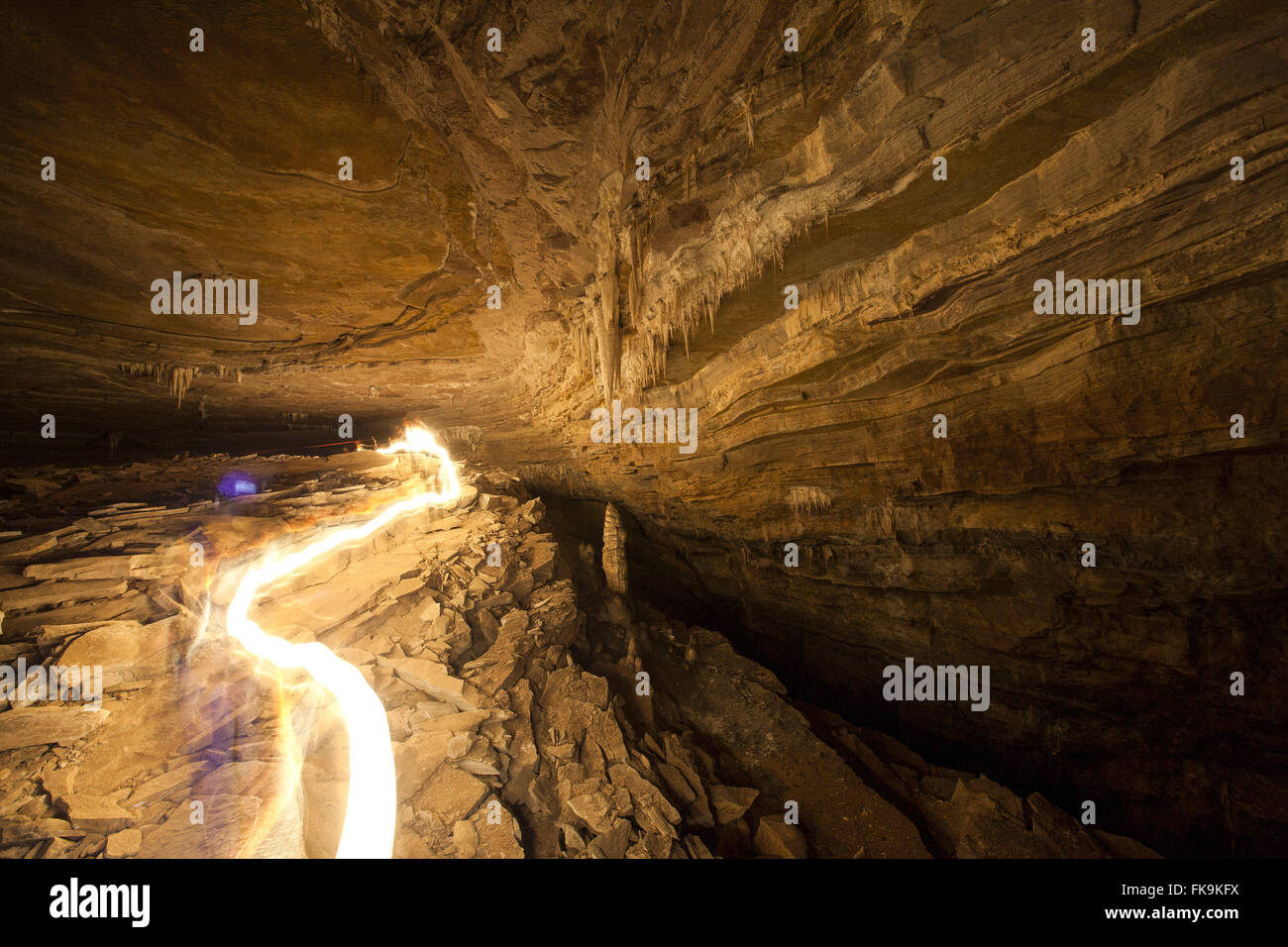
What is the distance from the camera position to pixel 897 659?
8945 millimetres

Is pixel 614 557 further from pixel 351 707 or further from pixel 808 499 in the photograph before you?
pixel 351 707

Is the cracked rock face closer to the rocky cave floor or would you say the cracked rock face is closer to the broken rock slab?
the rocky cave floor

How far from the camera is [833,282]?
5.77 metres

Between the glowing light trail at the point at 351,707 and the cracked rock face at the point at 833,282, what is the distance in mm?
870

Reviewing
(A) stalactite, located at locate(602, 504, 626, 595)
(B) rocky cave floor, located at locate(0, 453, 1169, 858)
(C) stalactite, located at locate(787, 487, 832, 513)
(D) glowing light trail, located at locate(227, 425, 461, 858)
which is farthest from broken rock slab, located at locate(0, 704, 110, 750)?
(C) stalactite, located at locate(787, 487, 832, 513)

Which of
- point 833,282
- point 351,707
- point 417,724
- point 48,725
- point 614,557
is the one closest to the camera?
point 48,725

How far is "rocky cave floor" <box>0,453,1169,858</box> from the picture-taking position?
394 centimetres

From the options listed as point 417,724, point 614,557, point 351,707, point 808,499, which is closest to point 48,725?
point 351,707

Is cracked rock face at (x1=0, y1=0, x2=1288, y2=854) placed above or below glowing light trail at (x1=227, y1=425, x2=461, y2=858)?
above

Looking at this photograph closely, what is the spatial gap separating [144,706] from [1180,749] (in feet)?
42.9

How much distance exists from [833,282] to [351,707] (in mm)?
7729

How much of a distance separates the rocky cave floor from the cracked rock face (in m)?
0.18

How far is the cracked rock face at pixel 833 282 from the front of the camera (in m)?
3.53
